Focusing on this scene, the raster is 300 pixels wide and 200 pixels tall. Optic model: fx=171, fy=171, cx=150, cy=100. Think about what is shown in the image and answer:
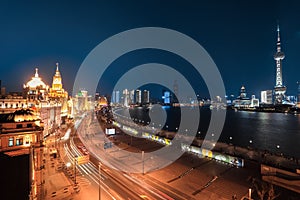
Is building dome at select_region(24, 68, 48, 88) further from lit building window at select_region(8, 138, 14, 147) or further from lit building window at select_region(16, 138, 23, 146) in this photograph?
lit building window at select_region(8, 138, 14, 147)

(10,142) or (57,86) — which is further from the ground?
(57,86)

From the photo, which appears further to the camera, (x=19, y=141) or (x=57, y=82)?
(x=57, y=82)

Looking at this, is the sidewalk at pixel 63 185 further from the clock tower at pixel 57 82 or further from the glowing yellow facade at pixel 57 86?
the clock tower at pixel 57 82

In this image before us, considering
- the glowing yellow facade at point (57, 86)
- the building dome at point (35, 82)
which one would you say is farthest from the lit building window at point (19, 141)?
the glowing yellow facade at point (57, 86)

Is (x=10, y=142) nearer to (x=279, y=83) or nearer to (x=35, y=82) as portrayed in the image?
(x=35, y=82)

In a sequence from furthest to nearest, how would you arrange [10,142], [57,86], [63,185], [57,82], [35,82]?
[57,82] < [57,86] < [35,82] < [10,142] < [63,185]

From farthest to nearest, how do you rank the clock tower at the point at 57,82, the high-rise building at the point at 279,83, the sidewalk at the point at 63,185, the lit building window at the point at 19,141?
the high-rise building at the point at 279,83 < the clock tower at the point at 57,82 < the lit building window at the point at 19,141 < the sidewalk at the point at 63,185

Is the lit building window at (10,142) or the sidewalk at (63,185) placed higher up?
the lit building window at (10,142)

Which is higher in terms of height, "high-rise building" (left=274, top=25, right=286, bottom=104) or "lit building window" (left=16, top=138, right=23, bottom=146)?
"high-rise building" (left=274, top=25, right=286, bottom=104)

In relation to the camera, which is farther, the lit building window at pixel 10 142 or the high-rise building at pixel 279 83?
the high-rise building at pixel 279 83

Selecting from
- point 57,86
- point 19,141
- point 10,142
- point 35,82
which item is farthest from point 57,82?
point 10,142

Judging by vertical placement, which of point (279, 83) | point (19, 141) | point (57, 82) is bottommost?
point (19, 141)

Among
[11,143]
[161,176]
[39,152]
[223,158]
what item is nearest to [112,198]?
[161,176]

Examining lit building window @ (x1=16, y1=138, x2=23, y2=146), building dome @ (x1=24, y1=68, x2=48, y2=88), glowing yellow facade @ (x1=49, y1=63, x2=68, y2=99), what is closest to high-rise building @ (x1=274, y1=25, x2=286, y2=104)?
glowing yellow facade @ (x1=49, y1=63, x2=68, y2=99)
